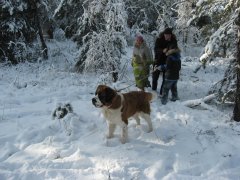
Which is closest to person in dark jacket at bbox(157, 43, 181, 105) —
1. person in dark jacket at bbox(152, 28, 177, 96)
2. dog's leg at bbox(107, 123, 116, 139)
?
person in dark jacket at bbox(152, 28, 177, 96)

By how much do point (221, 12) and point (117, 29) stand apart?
6577 mm

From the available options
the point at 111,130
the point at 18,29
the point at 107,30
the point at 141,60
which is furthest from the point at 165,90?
the point at 18,29

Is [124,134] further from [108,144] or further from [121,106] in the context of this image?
[121,106]

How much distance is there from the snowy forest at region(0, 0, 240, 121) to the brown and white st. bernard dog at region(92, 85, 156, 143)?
1.57 m

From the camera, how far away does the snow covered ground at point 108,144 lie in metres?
5.84

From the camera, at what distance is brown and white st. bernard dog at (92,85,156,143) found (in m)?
6.51

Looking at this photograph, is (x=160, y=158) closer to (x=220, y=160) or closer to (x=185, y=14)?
(x=220, y=160)

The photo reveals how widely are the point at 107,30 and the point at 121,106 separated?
6.88 metres

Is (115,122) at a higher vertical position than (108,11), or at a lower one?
lower

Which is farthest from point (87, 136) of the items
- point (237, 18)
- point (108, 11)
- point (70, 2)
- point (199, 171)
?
point (70, 2)

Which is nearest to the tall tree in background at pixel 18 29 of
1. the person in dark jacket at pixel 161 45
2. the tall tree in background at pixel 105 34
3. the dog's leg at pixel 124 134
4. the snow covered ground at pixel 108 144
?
the tall tree in background at pixel 105 34

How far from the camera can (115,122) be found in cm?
697

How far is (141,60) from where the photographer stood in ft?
36.0

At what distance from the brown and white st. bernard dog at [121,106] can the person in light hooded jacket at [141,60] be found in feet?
11.0
